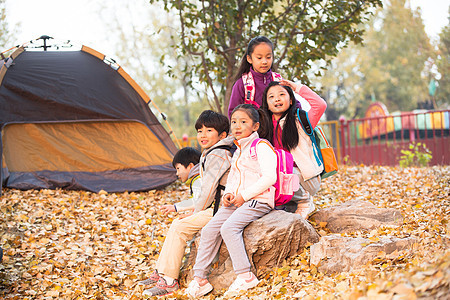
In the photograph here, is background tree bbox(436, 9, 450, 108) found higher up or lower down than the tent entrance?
higher up

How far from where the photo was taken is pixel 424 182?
5973 mm

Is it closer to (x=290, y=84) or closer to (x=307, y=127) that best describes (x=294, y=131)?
(x=307, y=127)

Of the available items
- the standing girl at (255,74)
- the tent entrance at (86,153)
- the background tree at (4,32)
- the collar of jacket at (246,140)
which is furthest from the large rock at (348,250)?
the background tree at (4,32)

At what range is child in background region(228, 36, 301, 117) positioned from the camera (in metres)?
3.85

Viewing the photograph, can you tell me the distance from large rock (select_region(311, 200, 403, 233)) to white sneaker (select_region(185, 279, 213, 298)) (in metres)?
1.15

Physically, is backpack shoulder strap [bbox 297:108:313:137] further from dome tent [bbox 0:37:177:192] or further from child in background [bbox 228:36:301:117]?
dome tent [bbox 0:37:177:192]

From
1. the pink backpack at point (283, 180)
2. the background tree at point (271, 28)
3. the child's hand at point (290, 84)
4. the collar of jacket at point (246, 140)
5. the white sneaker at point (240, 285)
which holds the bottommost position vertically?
the white sneaker at point (240, 285)

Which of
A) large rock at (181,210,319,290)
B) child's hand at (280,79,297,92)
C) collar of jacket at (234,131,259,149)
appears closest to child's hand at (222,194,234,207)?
large rock at (181,210,319,290)

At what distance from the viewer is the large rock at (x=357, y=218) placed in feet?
12.3

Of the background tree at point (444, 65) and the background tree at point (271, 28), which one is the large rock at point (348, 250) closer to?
the background tree at point (271, 28)

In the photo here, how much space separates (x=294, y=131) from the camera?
3648 millimetres

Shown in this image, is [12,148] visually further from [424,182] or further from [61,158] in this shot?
[424,182]

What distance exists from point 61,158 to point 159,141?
144 centimetres

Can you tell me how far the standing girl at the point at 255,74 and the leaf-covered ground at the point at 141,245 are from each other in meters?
1.27
